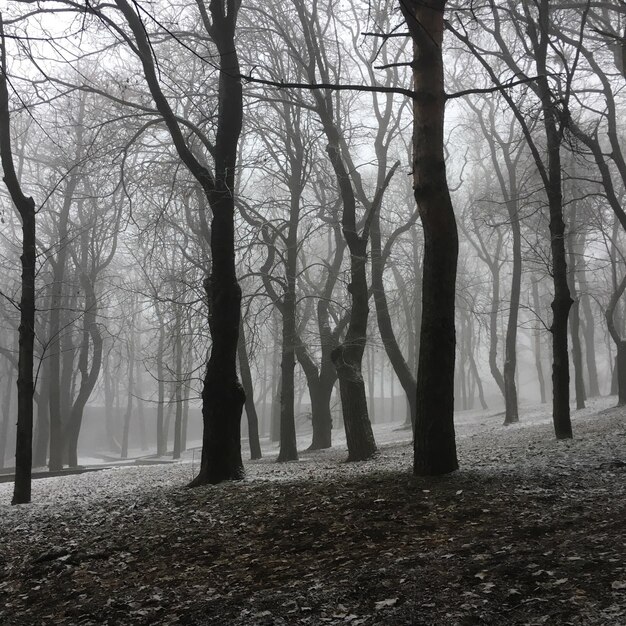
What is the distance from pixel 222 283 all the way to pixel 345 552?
15.9 ft

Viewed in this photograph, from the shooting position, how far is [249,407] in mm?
17234

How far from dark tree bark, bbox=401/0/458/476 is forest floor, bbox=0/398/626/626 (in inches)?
16.3

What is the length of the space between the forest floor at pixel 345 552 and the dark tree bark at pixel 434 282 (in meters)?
0.41

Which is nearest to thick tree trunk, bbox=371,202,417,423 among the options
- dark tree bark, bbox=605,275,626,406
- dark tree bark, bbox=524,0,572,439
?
dark tree bark, bbox=524,0,572,439

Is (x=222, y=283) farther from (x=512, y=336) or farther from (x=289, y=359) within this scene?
(x=512, y=336)

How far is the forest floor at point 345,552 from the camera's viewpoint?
363 cm

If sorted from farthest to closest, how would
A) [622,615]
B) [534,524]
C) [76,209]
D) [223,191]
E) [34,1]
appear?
1. [76,209]
2. [34,1]
3. [223,191]
4. [534,524]
5. [622,615]

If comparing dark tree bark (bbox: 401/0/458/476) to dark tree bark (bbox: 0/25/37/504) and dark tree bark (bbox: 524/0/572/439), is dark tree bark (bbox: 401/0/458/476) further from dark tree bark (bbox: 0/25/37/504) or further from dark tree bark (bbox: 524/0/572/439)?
dark tree bark (bbox: 0/25/37/504)

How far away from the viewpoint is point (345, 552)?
4.76 metres

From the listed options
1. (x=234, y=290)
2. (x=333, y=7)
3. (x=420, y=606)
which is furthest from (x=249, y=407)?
(x=420, y=606)

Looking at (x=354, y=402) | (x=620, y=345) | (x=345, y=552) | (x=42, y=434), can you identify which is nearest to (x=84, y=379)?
(x=42, y=434)

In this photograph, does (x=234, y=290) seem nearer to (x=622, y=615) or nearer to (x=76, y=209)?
(x=622, y=615)

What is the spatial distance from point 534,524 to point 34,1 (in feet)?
32.8

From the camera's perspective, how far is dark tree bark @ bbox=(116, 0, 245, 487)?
8523 mm
